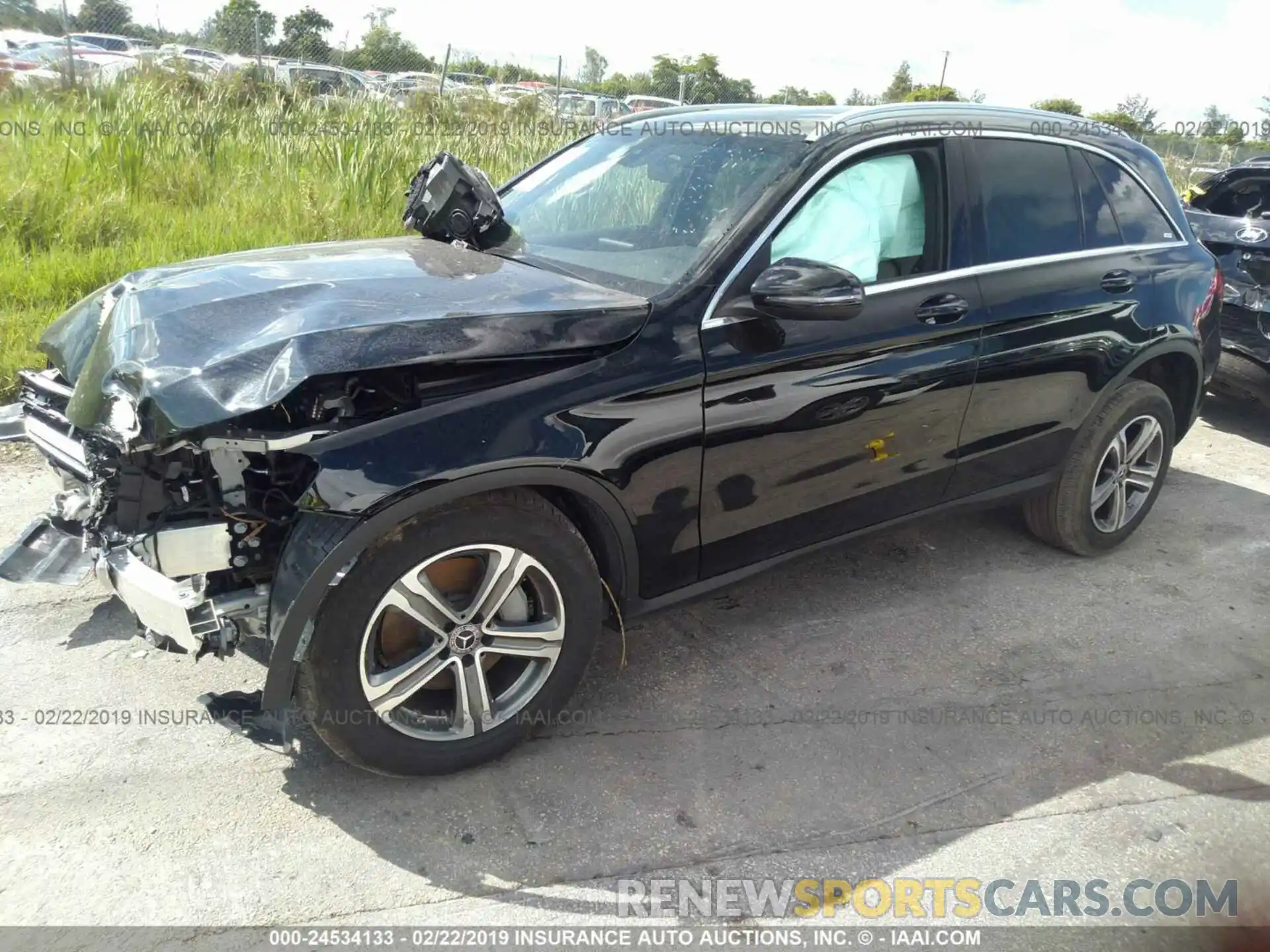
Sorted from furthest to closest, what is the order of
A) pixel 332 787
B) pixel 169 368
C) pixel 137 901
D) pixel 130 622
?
pixel 130 622, pixel 332 787, pixel 169 368, pixel 137 901

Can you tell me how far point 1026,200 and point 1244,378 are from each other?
3545 mm

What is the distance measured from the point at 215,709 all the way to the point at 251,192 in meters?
6.70

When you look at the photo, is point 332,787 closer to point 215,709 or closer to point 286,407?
point 215,709

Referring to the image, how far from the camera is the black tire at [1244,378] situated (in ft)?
20.6

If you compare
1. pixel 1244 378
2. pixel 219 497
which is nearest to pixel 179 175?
pixel 219 497

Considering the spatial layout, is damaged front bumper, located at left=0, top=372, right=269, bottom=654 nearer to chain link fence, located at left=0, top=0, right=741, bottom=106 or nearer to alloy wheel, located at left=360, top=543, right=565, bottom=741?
alloy wheel, located at left=360, top=543, right=565, bottom=741

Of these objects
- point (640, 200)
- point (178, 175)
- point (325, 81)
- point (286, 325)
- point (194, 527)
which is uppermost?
point (325, 81)

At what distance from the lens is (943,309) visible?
349cm

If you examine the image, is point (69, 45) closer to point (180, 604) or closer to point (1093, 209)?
point (180, 604)

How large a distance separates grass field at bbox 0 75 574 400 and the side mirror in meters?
4.37

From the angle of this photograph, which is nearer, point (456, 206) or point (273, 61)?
point (456, 206)

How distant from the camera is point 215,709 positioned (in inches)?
102

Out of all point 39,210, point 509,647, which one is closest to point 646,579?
point 509,647

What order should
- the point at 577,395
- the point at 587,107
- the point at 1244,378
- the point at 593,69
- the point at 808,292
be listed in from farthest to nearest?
the point at 593,69
the point at 587,107
the point at 1244,378
the point at 808,292
the point at 577,395
